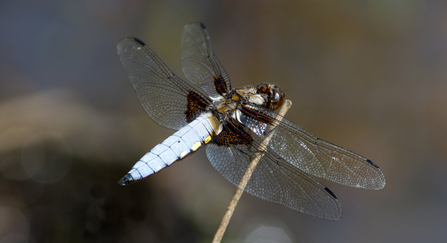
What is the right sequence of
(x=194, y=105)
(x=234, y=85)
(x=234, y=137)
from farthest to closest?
(x=234, y=85) < (x=194, y=105) < (x=234, y=137)

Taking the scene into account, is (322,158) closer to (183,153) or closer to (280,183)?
(280,183)

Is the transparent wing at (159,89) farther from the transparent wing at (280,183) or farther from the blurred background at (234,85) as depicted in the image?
the blurred background at (234,85)

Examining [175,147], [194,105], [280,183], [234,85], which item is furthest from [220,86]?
[234,85]

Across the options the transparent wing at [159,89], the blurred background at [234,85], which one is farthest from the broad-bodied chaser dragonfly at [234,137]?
the blurred background at [234,85]

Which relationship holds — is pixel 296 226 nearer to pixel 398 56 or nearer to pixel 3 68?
pixel 398 56

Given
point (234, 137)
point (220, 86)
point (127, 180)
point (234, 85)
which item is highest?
point (234, 85)

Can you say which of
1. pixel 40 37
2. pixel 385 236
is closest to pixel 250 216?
pixel 385 236
